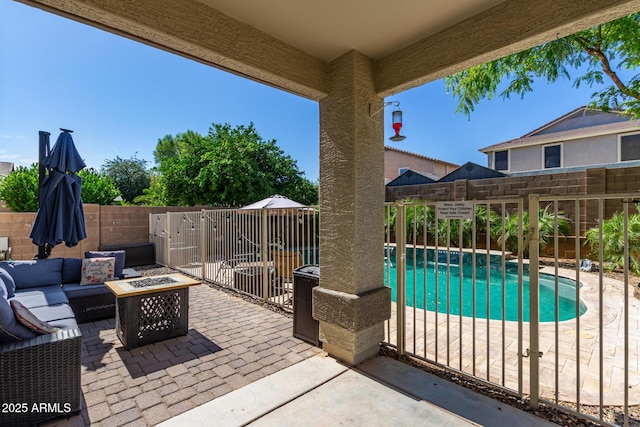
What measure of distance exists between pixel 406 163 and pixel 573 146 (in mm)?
11794

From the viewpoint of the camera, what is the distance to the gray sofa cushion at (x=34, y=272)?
4.40 meters

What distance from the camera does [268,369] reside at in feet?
10.3

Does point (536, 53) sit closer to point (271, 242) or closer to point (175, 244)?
point (271, 242)

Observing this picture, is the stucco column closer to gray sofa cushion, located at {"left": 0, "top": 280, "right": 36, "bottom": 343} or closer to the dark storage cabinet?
the dark storage cabinet

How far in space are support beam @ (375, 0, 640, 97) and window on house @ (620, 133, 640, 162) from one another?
17.7 metres

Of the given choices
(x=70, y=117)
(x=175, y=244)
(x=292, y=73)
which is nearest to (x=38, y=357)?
(x=292, y=73)

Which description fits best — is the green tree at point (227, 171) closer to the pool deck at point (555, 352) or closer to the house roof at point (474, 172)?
the house roof at point (474, 172)

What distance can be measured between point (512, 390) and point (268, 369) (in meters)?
2.31

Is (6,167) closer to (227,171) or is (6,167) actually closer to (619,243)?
(227,171)

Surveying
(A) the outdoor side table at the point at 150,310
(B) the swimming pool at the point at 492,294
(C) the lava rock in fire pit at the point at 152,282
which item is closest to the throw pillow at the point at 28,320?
(A) the outdoor side table at the point at 150,310

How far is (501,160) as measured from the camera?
60.7 ft

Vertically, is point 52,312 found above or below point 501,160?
below

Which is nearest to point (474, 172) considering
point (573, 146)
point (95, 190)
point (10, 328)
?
point (573, 146)

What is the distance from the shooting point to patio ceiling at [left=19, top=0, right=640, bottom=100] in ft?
7.04
